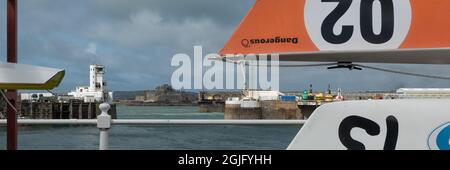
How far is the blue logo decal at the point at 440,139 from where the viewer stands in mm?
3395

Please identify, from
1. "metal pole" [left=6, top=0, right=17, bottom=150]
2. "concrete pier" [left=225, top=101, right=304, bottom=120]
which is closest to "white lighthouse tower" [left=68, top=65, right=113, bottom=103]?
"concrete pier" [left=225, top=101, right=304, bottom=120]

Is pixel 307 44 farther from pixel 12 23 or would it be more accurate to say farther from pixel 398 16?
pixel 12 23

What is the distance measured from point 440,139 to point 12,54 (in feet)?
11.7

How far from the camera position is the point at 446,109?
345 centimetres

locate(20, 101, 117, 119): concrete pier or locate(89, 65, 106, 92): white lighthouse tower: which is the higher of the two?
locate(89, 65, 106, 92): white lighthouse tower

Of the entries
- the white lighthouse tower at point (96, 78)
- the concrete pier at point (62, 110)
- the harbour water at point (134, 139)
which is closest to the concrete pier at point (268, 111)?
the concrete pier at point (62, 110)

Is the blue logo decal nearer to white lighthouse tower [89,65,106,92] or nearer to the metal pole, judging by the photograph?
the metal pole

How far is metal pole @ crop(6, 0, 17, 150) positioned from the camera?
4.74 meters

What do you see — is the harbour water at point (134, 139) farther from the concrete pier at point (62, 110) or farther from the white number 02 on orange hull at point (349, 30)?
the concrete pier at point (62, 110)

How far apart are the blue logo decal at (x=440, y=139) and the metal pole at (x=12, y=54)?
3478 mm

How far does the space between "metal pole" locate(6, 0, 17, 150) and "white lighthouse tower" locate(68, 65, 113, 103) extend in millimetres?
76892

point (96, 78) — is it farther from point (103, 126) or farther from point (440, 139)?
point (440, 139)

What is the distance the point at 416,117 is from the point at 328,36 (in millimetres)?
861
